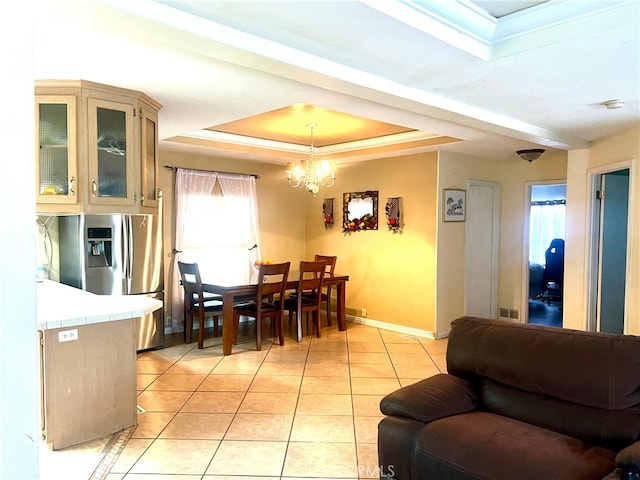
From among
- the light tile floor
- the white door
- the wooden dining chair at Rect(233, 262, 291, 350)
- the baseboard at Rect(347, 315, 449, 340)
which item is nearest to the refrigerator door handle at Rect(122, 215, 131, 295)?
the light tile floor

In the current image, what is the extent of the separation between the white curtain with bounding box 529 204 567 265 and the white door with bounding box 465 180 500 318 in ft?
11.6

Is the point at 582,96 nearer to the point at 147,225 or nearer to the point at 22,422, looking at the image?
the point at 22,422

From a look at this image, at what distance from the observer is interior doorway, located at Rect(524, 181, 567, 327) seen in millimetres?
8094

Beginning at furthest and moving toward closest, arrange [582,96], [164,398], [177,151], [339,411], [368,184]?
[368,184]
[177,151]
[164,398]
[339,411]
[582,96]

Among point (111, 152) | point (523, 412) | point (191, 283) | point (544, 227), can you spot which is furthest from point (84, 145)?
point (544, 227)

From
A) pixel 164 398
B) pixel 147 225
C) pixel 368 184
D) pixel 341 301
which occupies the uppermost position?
pixel 368 184

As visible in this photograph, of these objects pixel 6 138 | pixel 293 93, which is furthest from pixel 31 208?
pixel 293 93

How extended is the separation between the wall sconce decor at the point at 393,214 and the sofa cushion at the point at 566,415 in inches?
134

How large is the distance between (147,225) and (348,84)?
3194mm

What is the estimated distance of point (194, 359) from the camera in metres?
4.44

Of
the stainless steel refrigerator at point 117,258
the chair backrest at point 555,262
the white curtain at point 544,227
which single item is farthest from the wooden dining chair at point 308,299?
the white curtain at point 544,227

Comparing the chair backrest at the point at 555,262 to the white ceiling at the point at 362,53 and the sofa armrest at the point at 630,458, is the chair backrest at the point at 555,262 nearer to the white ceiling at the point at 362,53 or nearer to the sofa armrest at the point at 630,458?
the white ceiling at the point at 362,53

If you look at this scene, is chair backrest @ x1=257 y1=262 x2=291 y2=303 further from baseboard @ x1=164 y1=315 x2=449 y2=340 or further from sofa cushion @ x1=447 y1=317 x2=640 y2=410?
sofa cushion @ x1=447 y1=317 x2=640 y2=410

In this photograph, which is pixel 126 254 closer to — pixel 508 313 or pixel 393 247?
pixel 393 247
